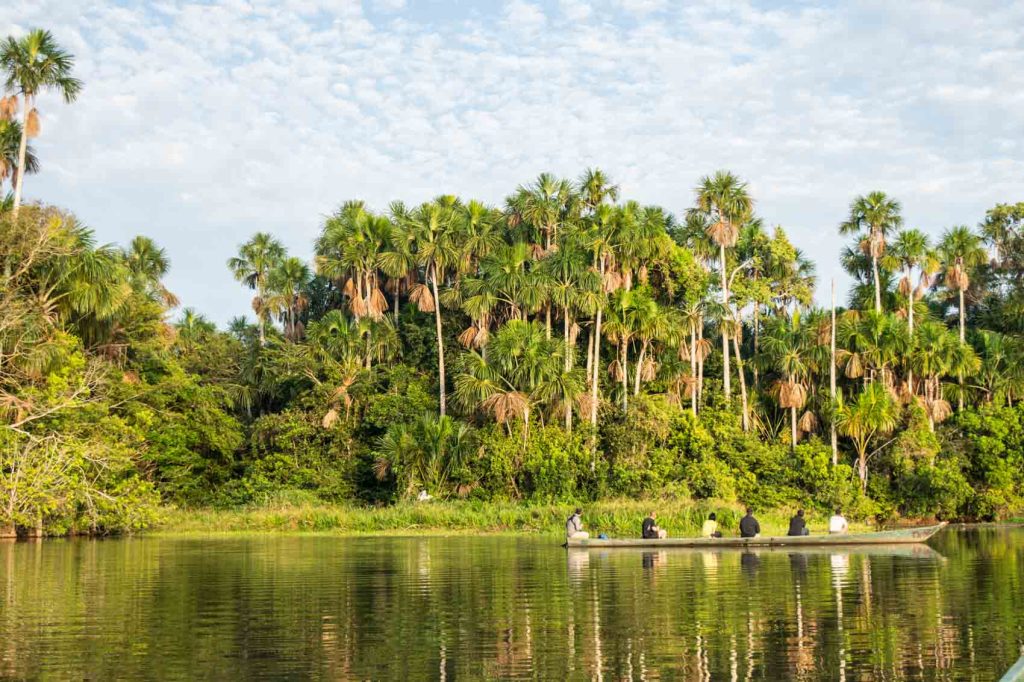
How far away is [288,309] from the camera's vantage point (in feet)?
224

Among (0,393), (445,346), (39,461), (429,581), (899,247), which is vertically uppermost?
(899,247)

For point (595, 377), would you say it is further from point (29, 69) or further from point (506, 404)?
point (29, 69)

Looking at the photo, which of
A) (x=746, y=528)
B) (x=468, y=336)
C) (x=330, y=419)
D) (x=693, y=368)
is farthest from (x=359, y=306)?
(x=746, y=528)

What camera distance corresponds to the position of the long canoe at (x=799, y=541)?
30.7m

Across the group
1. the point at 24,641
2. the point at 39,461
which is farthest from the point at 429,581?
the point at 39,461

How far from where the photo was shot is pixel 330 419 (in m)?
57.6

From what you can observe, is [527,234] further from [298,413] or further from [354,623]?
[354,623]

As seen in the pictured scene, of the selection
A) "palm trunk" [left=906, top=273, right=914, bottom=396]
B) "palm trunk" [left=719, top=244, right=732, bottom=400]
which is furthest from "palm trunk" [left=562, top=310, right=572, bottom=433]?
"palm trunk" [left=906, top=273, right=914, bottom=396]

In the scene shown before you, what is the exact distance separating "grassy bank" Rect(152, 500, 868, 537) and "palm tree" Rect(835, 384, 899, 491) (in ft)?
27.0

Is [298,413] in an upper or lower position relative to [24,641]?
upper

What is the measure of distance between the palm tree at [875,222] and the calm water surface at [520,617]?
35197 mm

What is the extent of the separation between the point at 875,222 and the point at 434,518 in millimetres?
31430

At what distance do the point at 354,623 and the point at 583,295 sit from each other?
126ft

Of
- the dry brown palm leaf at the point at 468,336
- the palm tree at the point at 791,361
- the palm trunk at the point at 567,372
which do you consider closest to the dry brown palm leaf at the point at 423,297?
the dry brown palm leaf at the point at 468,336
